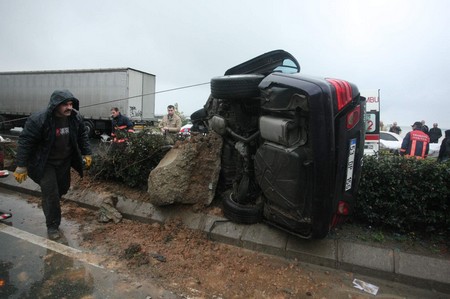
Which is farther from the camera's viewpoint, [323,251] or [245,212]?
[245,212]

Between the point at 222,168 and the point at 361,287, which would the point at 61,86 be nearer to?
the point at 222,168

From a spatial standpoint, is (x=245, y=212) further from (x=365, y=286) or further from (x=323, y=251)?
(x=365, y=286)

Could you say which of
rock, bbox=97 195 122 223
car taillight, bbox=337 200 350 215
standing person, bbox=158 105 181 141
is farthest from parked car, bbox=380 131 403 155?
rock, bbox=97 195 122 223

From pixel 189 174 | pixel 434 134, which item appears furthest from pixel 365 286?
pixel 434 134

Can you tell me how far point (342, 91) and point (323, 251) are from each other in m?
1.63

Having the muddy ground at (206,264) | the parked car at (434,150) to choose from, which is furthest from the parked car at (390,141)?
the muddy ground at (206,264)

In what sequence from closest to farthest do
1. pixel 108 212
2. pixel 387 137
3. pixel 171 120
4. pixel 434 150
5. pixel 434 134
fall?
pixel 108 212
pixel 171 120
pixel 434 150
pixel 434 134
pixel 387 137

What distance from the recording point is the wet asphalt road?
251 cm

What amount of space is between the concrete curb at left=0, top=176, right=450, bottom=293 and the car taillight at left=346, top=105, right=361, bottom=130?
1262mm

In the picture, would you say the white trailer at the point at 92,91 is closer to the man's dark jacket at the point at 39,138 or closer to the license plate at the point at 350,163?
the man's dark jacket at the point at 39,138

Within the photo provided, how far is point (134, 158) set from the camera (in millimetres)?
4586

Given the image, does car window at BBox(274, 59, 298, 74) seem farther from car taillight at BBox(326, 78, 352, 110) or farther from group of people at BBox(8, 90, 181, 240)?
group of people at BBox(8, 90, 181, 240)

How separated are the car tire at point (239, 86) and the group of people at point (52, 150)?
6.07 feet

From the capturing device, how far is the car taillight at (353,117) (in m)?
2.62
